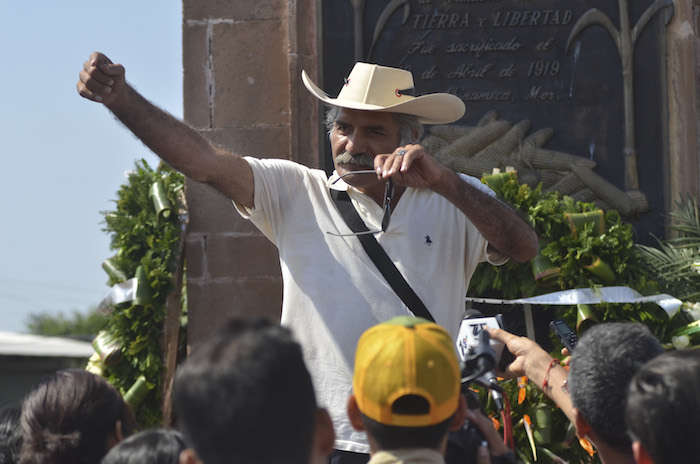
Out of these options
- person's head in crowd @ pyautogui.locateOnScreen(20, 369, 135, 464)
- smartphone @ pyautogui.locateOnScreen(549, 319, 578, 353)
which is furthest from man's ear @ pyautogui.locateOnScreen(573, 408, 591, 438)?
person's head in crowd @ pyautogui.locateOnScreen(20, 369, 135, 464)

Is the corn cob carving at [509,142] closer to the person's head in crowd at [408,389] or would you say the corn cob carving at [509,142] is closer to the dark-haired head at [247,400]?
the person's head in crowd at [408,389]

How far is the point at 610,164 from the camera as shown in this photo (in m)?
5.79

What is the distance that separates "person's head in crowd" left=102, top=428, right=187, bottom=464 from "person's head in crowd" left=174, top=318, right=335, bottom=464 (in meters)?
0.29

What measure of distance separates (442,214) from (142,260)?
2424mm

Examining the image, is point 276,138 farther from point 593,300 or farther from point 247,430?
point 247,430

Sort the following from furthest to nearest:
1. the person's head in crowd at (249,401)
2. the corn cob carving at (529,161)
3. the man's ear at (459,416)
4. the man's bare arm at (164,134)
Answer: the corn cob carving at (529,161) < the man's bare arm at (164,134) < the man's ear at (459,416) < the person's head in crowd at (249,401)

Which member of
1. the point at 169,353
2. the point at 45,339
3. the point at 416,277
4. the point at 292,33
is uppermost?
the point at 292,33

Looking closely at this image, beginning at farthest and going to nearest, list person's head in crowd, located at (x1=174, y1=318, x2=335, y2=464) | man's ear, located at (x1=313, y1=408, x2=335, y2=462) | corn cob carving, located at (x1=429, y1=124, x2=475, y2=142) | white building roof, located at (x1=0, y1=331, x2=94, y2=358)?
white building roof, located at (x1=0, y1=331, x2=94, y2=358)
corn cob carving, located at (x1=429, y1=124, x2=475, y2=142)
man's ear, located at (x1=313, y1=408, x2=335, y2=462)
person's head in crowd, located at (x1=174, y1=318, x2=335, y2=464)

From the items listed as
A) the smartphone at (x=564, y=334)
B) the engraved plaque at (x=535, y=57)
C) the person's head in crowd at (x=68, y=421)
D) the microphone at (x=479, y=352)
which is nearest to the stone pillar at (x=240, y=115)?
the engraved plaque at (x=535, y=57)

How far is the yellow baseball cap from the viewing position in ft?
7.00

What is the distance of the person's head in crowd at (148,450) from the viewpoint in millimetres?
2221

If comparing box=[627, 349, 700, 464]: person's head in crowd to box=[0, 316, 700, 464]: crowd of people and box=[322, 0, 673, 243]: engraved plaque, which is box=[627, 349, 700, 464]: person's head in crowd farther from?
box=[322, 0, 673, 243]: engraved plaque

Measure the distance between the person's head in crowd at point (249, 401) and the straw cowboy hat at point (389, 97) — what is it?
2.03 m

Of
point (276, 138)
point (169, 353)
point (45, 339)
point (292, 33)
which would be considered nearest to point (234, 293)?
point (169, 353)
